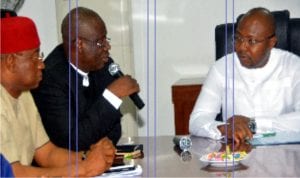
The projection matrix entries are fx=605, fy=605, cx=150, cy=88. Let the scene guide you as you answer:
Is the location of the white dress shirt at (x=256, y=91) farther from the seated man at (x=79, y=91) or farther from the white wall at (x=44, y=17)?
the white wall at (x=44, y=17)

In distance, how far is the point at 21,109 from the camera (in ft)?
6.97

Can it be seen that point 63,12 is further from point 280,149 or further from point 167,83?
point 280,149

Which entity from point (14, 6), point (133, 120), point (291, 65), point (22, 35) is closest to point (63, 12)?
point (14, 6)

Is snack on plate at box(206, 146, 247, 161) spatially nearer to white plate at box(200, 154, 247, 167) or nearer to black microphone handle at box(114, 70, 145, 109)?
white plate at box(200, 154, 247, 167)

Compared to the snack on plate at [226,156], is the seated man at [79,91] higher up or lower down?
higher up

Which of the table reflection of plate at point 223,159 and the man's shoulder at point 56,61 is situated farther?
the man's shoulder at point 56,61

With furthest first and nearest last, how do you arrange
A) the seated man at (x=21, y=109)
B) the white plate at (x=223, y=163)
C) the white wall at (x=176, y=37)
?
→ the white wall at (x=176, y=37)
the white plate at (x=223, y=163)
the seated man at (x=21, y=109)

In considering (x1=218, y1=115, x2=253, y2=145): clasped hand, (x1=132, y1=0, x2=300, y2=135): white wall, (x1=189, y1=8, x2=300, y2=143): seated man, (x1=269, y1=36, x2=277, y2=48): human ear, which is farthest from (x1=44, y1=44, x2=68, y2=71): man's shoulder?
(x1=132, y1=0, x2=300, y2=135): white wall

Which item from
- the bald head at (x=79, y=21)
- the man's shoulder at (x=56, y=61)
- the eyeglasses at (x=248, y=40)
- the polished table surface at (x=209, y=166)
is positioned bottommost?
the polished table surface at (x=209, y=166)

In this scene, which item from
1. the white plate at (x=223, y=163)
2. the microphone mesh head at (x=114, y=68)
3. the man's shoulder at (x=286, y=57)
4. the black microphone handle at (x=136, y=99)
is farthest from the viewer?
the man's shoulder at (x=286, y=57)

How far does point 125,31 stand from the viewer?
384 centimetres

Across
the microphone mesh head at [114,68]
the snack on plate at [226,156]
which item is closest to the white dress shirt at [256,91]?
the microphone mesh head at [114,68]

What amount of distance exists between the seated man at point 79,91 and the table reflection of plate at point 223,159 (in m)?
0.48

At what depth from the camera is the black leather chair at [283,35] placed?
114 inches
